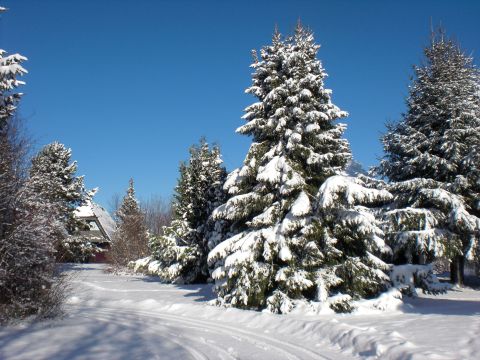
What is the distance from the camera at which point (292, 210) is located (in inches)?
540

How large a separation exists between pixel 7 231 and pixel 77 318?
3.90 metres

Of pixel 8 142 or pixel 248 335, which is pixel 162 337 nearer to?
pixel 248 335

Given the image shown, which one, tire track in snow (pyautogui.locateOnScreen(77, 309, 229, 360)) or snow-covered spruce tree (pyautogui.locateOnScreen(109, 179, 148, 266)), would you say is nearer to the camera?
tire track in snow (pyautogui.locateOnScreen(77, 309, 229, 360))

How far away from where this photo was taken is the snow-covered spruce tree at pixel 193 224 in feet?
79.6

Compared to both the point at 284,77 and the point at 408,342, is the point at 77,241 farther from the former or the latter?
the point at 408,342

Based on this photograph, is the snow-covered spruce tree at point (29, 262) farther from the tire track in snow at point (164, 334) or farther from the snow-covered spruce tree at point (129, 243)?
the snow-covered spruce tree at point (129, 243)

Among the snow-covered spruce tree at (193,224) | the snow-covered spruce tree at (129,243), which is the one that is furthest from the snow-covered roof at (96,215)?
the snow-covered spruce tree at (193,224)

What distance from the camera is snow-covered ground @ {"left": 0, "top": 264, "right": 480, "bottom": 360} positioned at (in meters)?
8.27

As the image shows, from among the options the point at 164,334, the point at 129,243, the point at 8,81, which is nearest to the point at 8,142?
the point at 8,81

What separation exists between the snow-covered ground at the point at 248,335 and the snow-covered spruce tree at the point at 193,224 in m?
8.73

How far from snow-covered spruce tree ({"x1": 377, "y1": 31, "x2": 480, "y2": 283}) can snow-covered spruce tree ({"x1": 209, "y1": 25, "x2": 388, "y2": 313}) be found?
516 cm

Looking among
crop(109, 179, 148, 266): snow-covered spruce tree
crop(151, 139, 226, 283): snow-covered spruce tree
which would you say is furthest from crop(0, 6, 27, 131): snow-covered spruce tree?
crop(109, 179, 148, 266): snow-covered spruce tree

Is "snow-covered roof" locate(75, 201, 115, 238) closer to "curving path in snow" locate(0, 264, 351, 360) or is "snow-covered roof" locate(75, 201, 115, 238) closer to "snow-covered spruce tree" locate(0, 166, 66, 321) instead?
"curving path in snow" locate(0, 264, 351, 360)

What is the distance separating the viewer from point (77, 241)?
33375 mm
